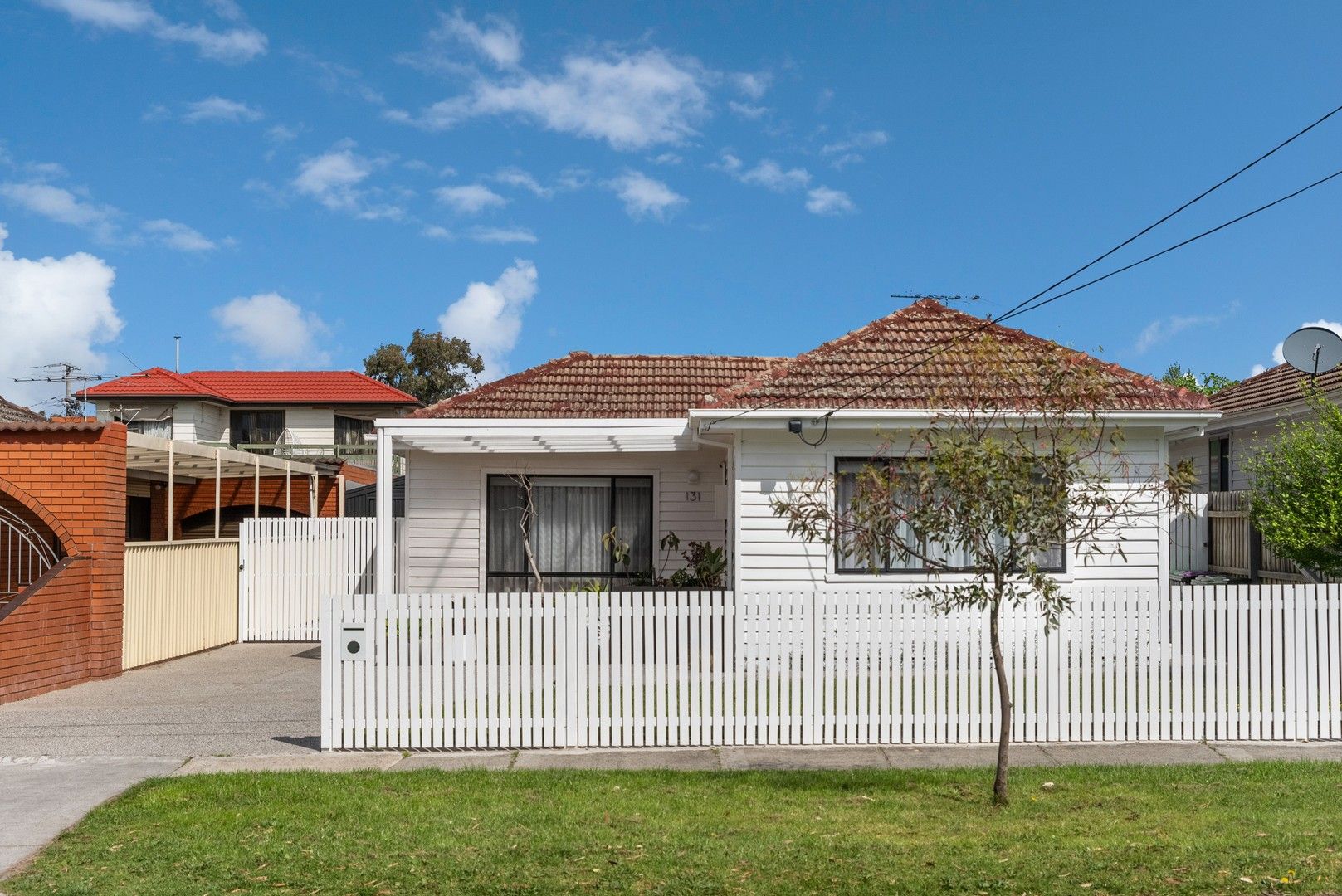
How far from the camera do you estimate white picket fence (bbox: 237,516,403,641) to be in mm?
17172

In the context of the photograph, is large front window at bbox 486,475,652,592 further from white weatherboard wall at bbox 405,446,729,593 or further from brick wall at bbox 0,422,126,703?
A: brick wall at bbox 0,422,126,703

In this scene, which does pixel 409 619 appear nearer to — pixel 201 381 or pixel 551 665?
pixel 551 665

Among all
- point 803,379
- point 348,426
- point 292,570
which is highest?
point 348,426

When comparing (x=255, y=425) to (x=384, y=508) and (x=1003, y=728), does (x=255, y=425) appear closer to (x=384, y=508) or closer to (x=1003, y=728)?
(x=384, y=508)

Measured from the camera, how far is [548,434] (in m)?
13.8

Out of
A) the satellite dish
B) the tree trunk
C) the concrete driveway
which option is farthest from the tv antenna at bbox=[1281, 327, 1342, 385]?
the concrete driveway

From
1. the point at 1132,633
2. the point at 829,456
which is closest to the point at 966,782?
the point at 1132,633

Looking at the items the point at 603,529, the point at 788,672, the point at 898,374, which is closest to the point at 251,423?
the point at 603,529

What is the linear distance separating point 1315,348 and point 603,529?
9.53m

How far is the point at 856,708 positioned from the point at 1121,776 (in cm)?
212

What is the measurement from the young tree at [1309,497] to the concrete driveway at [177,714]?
10.8 m

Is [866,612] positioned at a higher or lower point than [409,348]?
lower

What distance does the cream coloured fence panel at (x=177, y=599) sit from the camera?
1391 centimetres

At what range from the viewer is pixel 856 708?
9.28m
